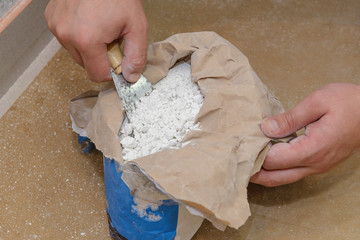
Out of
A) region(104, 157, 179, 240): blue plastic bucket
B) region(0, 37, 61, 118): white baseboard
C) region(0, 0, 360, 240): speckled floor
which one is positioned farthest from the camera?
region(0, 37, 61, 118): white baseboard

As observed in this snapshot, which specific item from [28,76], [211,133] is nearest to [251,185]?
[211,133]

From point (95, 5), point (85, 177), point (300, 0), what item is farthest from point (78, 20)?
point (300, 0)

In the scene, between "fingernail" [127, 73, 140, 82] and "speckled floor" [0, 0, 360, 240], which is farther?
"speckled floor" [0, 0, 360, 240]

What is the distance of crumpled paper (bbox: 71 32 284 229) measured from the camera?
71 centimetres

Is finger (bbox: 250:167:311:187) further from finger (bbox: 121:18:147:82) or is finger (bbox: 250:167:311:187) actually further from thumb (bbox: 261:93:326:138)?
finger (bbox: 121:18:147:82)

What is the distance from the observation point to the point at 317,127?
795mm

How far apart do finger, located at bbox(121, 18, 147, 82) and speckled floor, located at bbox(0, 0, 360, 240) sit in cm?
33

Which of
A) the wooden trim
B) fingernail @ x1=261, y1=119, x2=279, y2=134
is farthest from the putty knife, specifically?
the wooden trim

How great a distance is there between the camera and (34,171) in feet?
3.39

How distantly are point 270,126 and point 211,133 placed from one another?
107 millimetres

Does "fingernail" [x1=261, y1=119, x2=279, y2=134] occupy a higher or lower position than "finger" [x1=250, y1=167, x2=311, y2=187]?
higher

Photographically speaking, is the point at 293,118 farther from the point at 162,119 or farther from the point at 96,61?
the point at 96,61

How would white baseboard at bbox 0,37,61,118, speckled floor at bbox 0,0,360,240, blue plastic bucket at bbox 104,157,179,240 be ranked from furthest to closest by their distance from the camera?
1. white baseboard at bbox 0,37,61,118
2. speckled floor at bbox 0,0,360,240
3. blue plastic bucket at bbox 104,157,179,240

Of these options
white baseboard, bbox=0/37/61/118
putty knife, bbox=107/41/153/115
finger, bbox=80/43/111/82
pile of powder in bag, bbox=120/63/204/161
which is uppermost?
finger, bbox=80/43/111/82
